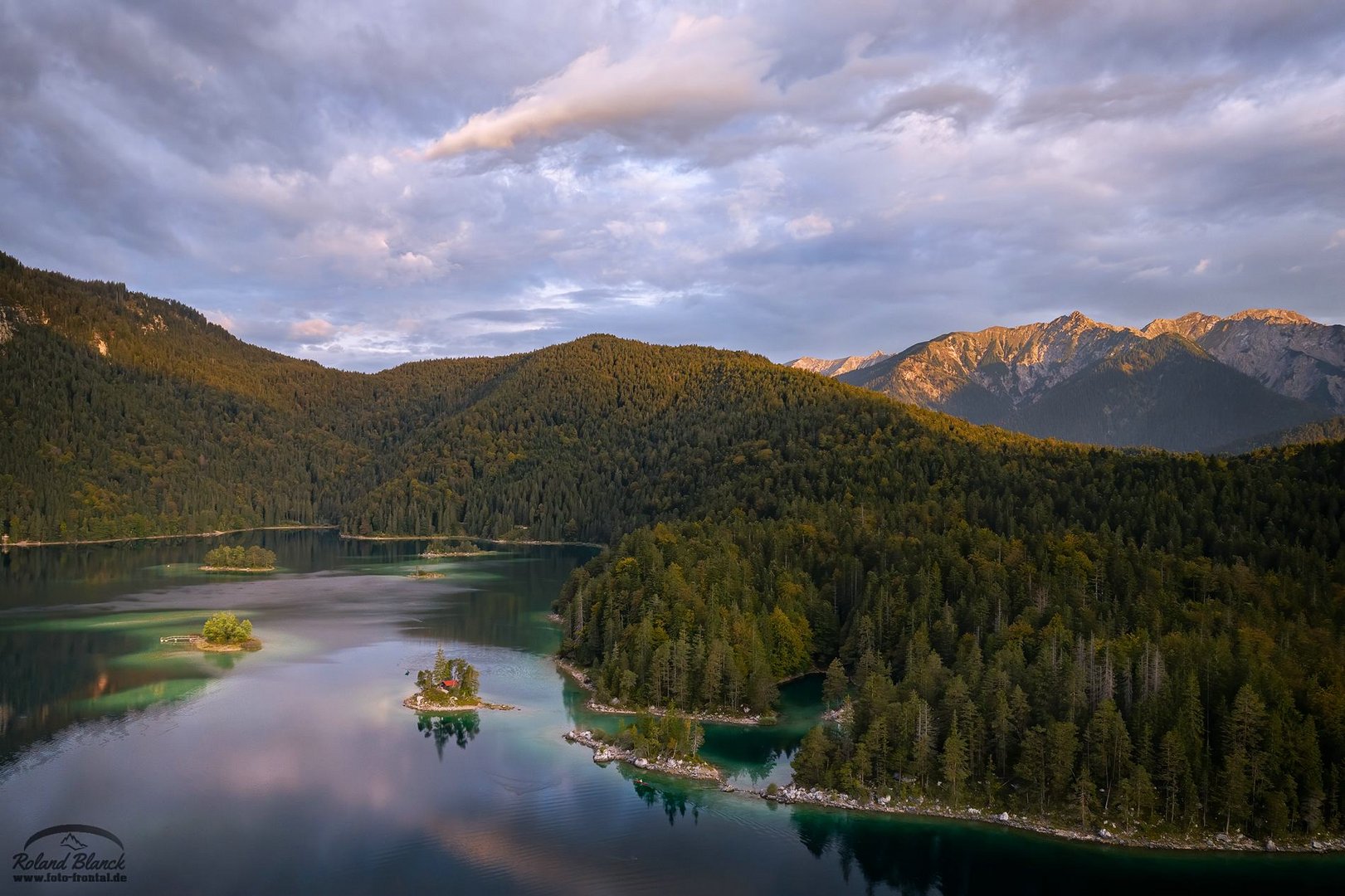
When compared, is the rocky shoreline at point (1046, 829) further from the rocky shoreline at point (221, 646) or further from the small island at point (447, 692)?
the rocky shoreline at point (221, 646)

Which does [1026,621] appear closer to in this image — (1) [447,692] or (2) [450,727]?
(2) [450,727]

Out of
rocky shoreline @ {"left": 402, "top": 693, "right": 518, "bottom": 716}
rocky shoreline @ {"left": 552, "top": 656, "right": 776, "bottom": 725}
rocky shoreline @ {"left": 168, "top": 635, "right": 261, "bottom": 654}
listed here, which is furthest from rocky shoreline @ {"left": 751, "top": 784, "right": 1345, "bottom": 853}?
rocky shoreline @ {"left": 168, "top": 635, "right": 261, "bottom": 654}

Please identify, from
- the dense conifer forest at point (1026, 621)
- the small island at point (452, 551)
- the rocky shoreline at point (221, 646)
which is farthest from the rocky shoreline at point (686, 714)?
the small island at point (452, 551)

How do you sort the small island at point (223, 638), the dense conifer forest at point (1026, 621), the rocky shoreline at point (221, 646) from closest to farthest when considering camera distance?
the dense conifer forest at point (1026, 621)
the rocky shoreline at point (221, 646)
the small island at point (223, 638)

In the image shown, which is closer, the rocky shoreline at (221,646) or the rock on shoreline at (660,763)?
the rock on shoreline at (660,763)

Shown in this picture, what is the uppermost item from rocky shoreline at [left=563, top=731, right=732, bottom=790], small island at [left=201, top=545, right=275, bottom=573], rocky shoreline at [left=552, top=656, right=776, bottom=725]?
small island at [left=201, top=545, right=275, bottom=573]

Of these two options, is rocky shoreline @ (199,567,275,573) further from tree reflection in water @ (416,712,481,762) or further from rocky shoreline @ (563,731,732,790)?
rocky shoreline @ (563,731,732,790)
